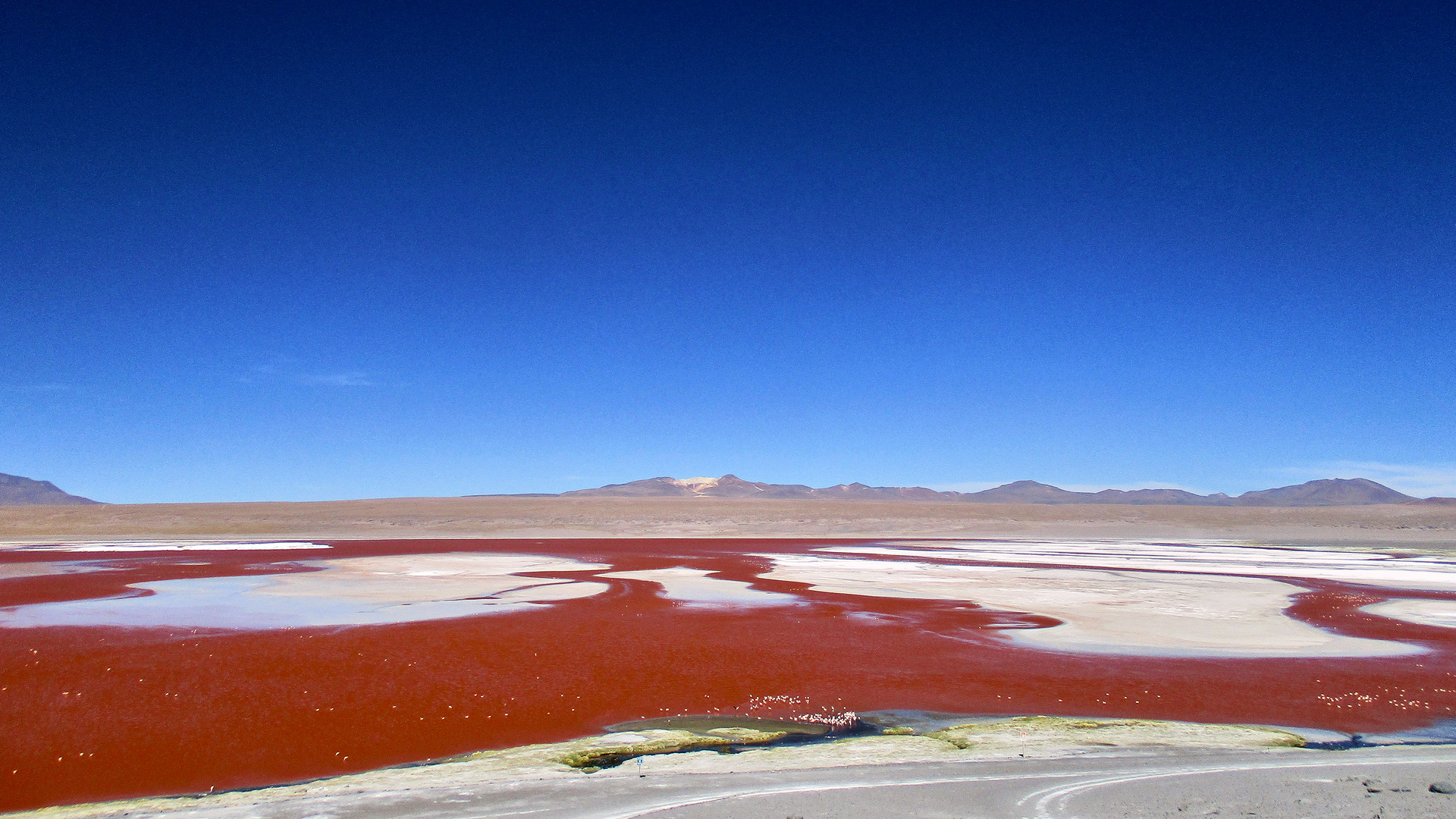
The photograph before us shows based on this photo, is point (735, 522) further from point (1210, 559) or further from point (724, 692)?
point (724, 692)

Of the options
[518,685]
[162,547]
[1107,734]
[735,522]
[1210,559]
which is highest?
[735,522]

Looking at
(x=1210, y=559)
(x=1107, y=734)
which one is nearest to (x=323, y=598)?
(x=1107, y=734)

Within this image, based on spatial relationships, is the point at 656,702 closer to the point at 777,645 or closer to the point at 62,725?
the point at 777,645

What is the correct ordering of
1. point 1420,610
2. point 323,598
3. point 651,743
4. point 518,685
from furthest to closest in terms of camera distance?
point 323,598
point 1420,610
point 518,685
point 651,743

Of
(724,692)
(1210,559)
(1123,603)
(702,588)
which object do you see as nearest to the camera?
(724,692)

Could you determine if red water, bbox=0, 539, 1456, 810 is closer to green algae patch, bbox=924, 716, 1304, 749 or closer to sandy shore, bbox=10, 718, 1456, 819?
green algae patch, bbox=924, 716, 1304, 749

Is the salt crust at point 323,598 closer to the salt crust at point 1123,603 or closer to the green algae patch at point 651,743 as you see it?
the salt crust at point 1123,603

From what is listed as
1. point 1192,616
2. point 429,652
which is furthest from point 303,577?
point 1192,616

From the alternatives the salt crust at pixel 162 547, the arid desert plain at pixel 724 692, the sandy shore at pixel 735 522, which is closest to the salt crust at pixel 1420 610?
the arid desert plain at pixel 724 692
